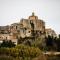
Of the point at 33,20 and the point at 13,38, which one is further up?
the point at 33,20

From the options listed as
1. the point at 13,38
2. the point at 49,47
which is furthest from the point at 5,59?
the point at 13,38

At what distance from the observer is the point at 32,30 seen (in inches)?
1679

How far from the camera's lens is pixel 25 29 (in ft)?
136

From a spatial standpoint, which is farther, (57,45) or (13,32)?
(13,32)

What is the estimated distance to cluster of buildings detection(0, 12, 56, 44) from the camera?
3872 cm

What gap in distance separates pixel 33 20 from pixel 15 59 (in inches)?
1061

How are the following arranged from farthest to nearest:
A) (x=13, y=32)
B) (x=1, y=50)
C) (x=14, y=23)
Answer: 1. (x=14, y=23)
2. (x=13, y=32)
3. (x=1, y=50)

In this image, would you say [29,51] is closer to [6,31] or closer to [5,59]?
[5,59]

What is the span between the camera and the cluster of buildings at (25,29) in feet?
127

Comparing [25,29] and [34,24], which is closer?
[25,29]

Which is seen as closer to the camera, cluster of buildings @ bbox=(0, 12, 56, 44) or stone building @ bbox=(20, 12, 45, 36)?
cluster of buildings @ bbox=(0, 12, 56, 44)

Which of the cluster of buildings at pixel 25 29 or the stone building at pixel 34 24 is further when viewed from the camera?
the stone building at pixel 34 24

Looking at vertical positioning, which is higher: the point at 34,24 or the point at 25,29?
the point at 34,24

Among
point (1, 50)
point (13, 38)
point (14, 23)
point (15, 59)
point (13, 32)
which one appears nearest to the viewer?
point (15, 59)
